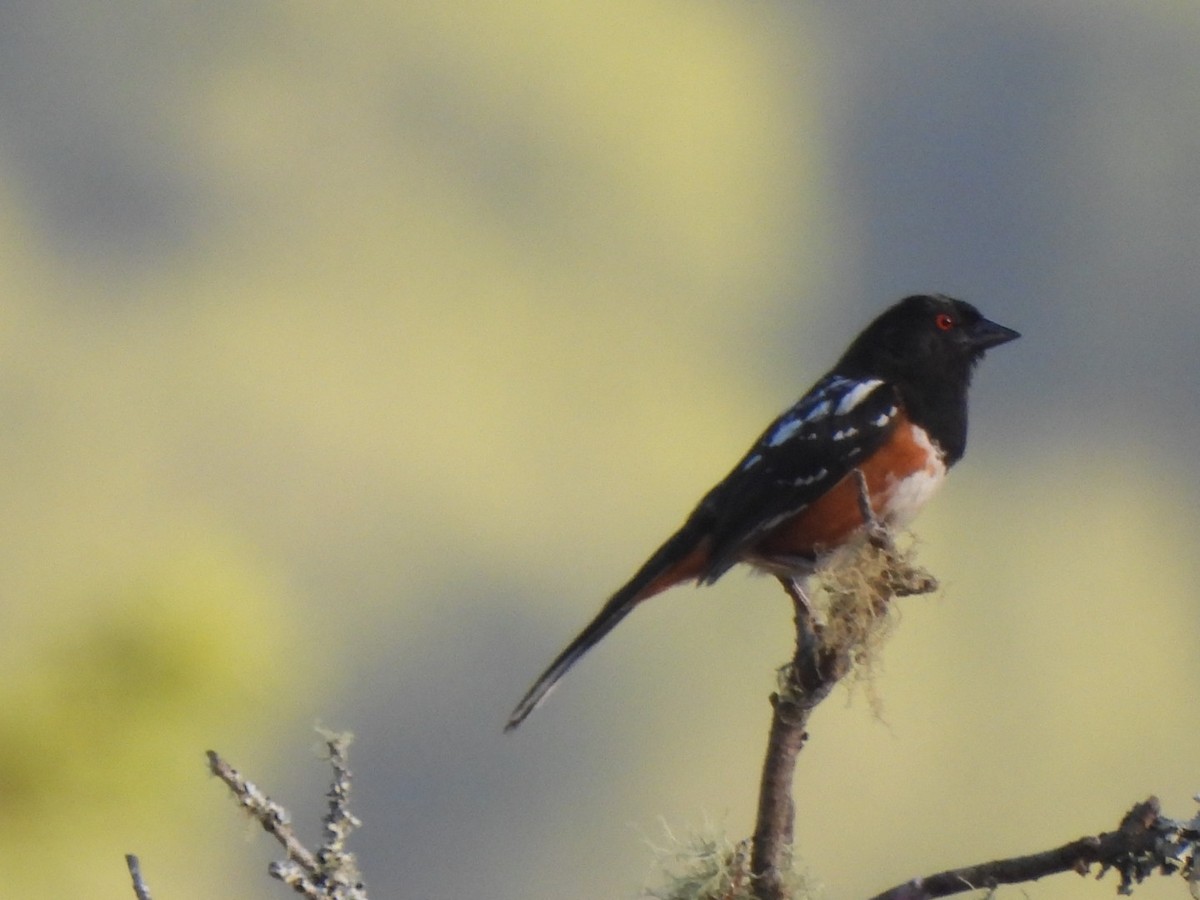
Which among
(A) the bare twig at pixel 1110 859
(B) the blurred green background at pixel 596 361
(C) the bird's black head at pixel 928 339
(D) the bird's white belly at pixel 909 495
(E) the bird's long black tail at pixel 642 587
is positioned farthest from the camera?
(B) the blurred green background at pixel 596 361

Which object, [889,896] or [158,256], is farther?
[158,256]

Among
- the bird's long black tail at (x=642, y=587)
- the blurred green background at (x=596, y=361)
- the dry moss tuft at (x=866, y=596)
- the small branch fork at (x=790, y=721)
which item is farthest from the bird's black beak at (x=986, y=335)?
the blurred green background at (x=596, y=361)

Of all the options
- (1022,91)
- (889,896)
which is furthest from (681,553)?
(1022,91)

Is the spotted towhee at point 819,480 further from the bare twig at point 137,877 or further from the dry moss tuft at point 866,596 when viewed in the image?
the bare twig at point 137,877

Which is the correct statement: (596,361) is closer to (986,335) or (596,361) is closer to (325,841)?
(986,335)

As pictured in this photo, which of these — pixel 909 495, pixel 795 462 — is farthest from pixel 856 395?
pixel 909 495

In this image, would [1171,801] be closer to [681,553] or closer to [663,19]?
[681,553]
